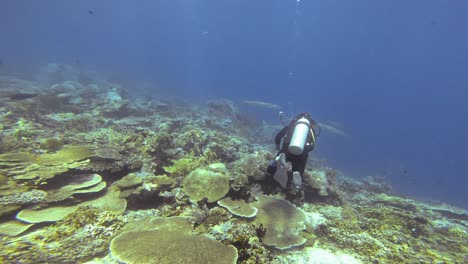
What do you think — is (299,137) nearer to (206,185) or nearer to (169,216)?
(206,185)

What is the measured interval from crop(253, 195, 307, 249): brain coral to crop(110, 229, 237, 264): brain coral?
63.9 inches

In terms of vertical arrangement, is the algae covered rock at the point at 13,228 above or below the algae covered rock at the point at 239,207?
below

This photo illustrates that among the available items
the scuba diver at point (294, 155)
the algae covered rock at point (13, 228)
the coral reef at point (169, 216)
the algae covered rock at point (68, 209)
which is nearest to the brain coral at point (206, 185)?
the coral reef at point (169, 216)

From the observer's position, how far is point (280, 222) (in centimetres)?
561

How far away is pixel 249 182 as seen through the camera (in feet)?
25.2

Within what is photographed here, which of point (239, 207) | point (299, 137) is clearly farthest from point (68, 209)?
point (299, 137)

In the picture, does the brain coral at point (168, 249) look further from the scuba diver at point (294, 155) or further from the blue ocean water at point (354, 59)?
the blue ocean water at point (354, 59)

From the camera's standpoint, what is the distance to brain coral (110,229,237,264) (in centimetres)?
337

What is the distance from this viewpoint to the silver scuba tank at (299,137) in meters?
6.36

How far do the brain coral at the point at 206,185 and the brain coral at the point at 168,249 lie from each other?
6.39 ft

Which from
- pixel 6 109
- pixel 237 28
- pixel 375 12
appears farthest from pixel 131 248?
pixel 237 28

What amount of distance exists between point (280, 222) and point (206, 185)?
7.09 ft

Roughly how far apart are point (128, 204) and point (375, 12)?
116 metres

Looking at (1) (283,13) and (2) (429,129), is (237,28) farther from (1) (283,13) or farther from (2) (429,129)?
(2) (429,129)
